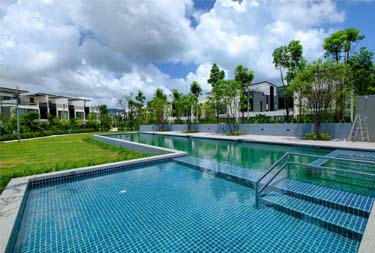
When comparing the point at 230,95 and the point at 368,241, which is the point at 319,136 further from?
the point at 368,241

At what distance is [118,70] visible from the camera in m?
26.6

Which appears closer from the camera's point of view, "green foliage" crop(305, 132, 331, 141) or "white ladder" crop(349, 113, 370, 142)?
"white ladder" crop(349, 113, 370, 142)

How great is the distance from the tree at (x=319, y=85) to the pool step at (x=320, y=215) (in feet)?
34.1

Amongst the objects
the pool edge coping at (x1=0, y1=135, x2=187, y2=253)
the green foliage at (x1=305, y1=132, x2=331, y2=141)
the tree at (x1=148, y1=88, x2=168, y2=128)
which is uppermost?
the tree at (x1=148, y1=88, x2=168, y2=128)

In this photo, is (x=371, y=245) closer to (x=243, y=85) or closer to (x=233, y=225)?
(x=233, y=225)

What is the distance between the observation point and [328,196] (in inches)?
157

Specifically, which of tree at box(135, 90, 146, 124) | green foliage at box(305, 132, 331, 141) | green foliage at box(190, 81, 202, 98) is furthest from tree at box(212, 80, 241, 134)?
tree at box(135, 90, 146, 124)

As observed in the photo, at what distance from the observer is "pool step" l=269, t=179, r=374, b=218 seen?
3500 mm

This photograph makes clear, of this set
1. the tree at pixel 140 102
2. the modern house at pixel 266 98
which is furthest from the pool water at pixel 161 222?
the tree at pixel 140 102

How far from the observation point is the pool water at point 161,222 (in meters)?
2.94

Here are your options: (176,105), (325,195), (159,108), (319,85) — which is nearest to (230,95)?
(319,85)

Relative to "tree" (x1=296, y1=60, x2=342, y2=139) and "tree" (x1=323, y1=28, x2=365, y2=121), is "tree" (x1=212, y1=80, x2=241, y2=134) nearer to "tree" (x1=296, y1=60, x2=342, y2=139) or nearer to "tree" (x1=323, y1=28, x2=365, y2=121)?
"tree" (x1=296, y1=60, x2=342, y2=139)

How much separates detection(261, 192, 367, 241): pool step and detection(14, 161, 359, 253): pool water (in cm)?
Answer: 12

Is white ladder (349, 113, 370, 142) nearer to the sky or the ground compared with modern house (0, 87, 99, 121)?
nearer to the ground
